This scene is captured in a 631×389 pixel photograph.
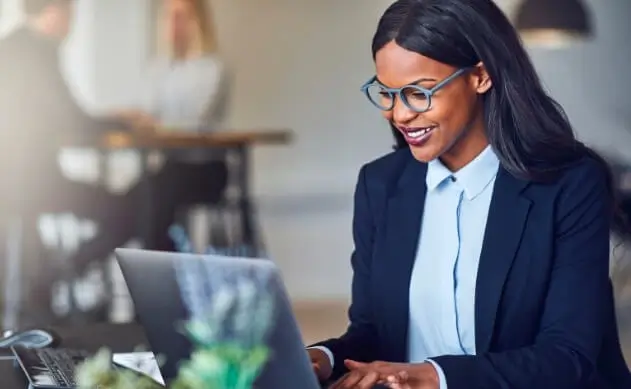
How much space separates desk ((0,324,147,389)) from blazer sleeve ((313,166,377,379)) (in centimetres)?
30

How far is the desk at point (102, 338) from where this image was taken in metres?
1.61

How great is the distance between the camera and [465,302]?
1.55 m

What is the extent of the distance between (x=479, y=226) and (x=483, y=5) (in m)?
0.30

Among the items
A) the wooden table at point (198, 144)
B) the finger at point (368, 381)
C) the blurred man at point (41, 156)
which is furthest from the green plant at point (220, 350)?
the blurred man at point (41, 156)

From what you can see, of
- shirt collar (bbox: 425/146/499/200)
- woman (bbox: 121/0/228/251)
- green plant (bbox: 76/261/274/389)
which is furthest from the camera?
woman (bbox: 121/0/228/251)

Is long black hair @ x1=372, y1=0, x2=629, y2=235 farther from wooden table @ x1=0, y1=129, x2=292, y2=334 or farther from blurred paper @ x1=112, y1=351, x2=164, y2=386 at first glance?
wooden table @ x1=0, y1=129, x2=292, y2=334

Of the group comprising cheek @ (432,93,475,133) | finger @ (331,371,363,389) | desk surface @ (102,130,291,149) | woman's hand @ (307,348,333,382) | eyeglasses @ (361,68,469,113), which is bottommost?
desk surface @ (102,130,291,149)

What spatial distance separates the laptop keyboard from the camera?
1374 millimetres

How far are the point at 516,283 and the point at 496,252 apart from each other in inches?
1.9

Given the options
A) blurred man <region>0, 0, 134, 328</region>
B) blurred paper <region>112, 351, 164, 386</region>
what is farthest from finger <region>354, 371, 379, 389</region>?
blurred man <region>0, 0, 134, 328</region>

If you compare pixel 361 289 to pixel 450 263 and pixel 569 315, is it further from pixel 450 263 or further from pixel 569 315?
pixel 569 315

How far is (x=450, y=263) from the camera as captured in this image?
5.14 ft

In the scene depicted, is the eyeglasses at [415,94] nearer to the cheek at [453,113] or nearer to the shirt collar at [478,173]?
the cheek at [453,113]

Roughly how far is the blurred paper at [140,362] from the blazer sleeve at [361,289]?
25 centimetres
